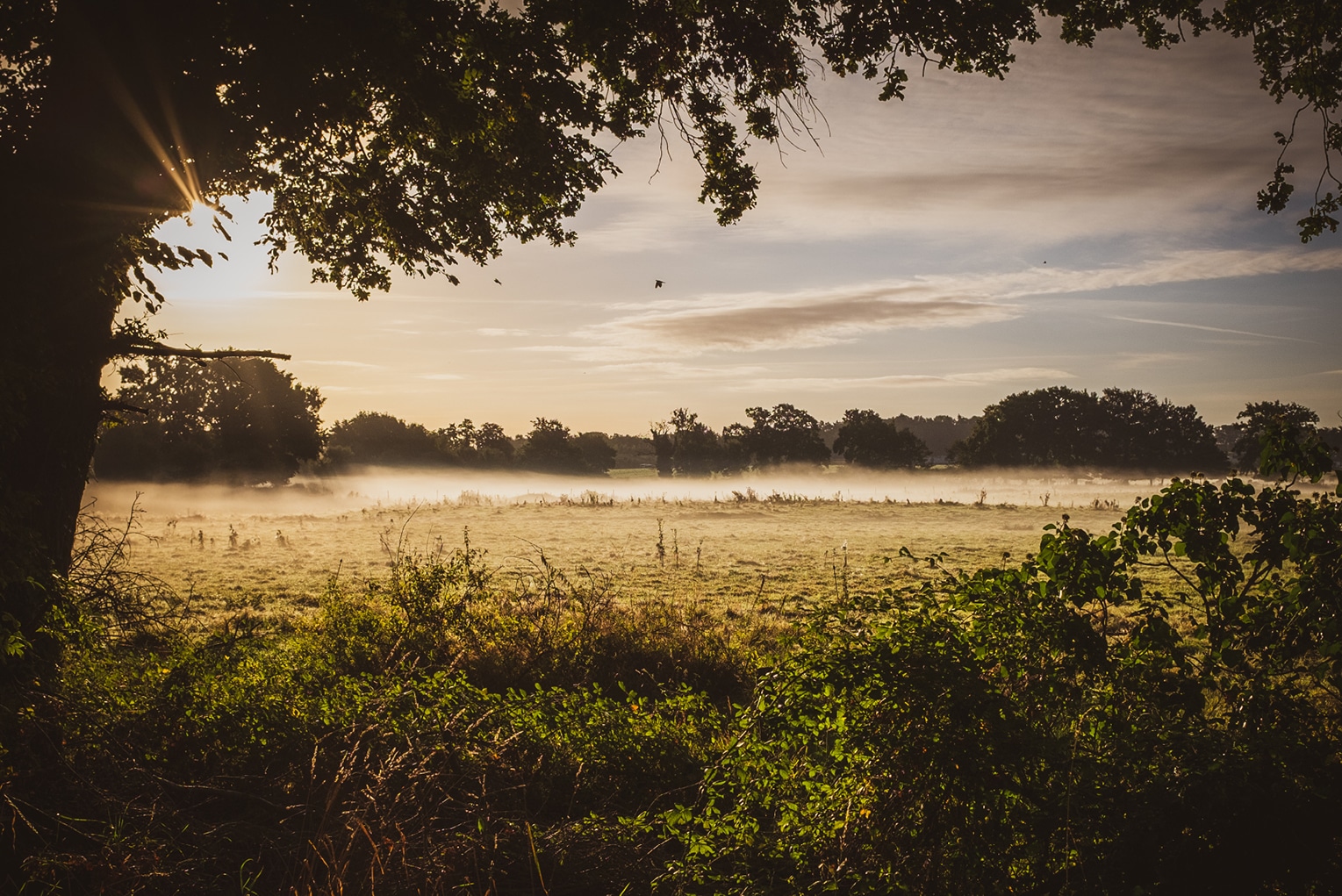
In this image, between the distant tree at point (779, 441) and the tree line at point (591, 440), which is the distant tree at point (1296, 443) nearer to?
the tree line at point (591, 440)

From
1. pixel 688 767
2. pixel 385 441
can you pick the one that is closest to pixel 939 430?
pixel 385 441

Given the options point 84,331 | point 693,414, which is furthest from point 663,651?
point 693,414

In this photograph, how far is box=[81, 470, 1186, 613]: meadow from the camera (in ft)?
58.6

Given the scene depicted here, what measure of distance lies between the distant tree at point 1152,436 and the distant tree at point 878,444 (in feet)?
77.2

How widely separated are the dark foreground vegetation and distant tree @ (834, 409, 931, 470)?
9805 cm

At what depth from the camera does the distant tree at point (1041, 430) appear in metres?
96.5

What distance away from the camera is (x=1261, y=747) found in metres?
3.88

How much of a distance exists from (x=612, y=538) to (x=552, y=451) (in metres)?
87.6

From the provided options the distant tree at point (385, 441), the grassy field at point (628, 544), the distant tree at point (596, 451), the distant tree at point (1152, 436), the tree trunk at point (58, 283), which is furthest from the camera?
the distant tree at point (596, 451)

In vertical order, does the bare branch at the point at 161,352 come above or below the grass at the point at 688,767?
above

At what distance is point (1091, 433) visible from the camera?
97250 mm

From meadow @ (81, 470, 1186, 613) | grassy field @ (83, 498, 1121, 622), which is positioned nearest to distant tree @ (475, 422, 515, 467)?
meadow @ (81, 470, 1186, 613)

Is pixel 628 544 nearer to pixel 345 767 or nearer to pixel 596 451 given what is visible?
pixel 345 767

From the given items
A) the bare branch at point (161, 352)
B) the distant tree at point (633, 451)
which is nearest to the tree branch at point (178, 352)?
the bare branch at point (161, 352)
